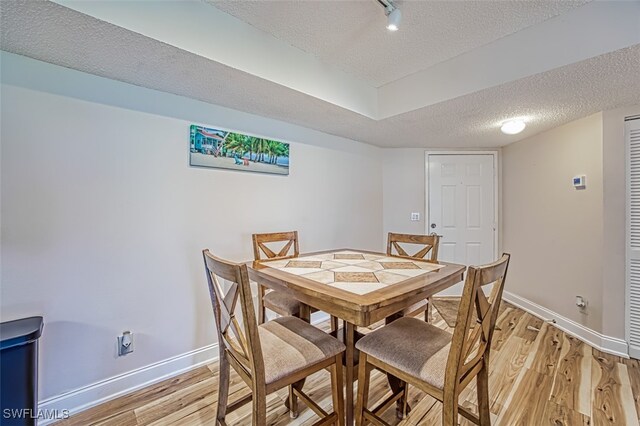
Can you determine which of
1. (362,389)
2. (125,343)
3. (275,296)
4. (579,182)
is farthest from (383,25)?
(125,343)

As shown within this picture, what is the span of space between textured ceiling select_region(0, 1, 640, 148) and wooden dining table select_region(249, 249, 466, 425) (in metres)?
1.27

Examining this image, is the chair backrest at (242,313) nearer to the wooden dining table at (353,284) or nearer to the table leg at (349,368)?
the wooden dining table at (353,284)

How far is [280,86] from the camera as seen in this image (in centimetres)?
191

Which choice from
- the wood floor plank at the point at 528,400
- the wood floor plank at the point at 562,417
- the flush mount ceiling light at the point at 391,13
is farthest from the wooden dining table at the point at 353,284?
the flush mount ceiling light at the point at 391,13

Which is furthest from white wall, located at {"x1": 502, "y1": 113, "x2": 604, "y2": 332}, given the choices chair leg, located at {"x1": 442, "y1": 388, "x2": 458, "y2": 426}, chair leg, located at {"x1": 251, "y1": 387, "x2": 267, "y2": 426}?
chair leg, located at {"x1": 251, "y1": 387, "x2": 267, "y2": 426}

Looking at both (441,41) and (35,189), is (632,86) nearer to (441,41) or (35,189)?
(441,41)

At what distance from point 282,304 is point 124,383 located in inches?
45.0

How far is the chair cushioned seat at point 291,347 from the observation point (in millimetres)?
1174

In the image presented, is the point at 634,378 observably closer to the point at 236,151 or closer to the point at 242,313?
the point at 242,313

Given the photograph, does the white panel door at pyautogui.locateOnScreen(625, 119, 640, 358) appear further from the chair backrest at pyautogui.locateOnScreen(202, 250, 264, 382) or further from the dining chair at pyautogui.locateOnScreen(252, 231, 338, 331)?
the chair backrest at pyautogui.locateOnScreen(202, 250, 264, 382)

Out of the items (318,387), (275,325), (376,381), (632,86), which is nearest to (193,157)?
(275,325)

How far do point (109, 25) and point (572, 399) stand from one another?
11.0ft

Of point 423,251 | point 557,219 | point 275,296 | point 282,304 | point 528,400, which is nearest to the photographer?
point 528,400

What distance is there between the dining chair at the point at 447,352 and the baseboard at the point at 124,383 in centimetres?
138
